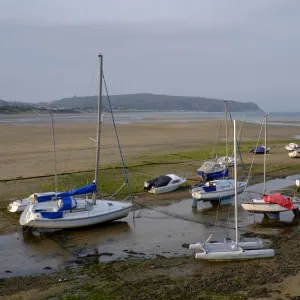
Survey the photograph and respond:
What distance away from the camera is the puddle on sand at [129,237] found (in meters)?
16.1

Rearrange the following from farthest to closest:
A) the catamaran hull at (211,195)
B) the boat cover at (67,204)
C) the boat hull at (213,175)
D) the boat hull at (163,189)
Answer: the boat hull at (213,175) → the boat hull at (163,189) → the catamaran hull at (211,195) → the boat cover at (67,204)

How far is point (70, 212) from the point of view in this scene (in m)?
19.4

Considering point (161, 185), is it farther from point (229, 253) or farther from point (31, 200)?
point (229, 253)

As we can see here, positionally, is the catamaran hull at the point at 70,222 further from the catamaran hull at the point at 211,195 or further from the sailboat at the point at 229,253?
the sailboat at the point at 229,253

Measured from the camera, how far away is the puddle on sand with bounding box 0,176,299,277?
52.7 ft

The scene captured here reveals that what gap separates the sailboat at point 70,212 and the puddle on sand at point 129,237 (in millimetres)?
417

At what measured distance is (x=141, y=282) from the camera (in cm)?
1338

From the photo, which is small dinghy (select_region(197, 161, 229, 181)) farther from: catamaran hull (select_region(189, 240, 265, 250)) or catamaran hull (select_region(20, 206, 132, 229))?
catamaran hull (select_region(189, 240, 265, 250))

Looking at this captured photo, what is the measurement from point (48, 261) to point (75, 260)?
0.98m

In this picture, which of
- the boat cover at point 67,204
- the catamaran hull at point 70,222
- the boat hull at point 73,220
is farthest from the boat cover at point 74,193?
the catamaran hull at point 70,222

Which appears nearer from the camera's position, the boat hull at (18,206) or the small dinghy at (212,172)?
the boat hull at (18,206)

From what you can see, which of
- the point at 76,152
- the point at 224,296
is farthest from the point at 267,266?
the point at 76,152

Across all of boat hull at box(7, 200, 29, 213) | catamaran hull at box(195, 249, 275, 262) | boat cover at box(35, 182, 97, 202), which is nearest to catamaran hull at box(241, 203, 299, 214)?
catamaran hull at box(195, 249, 275, 262)

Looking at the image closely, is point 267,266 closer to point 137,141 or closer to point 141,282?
point 141,282
